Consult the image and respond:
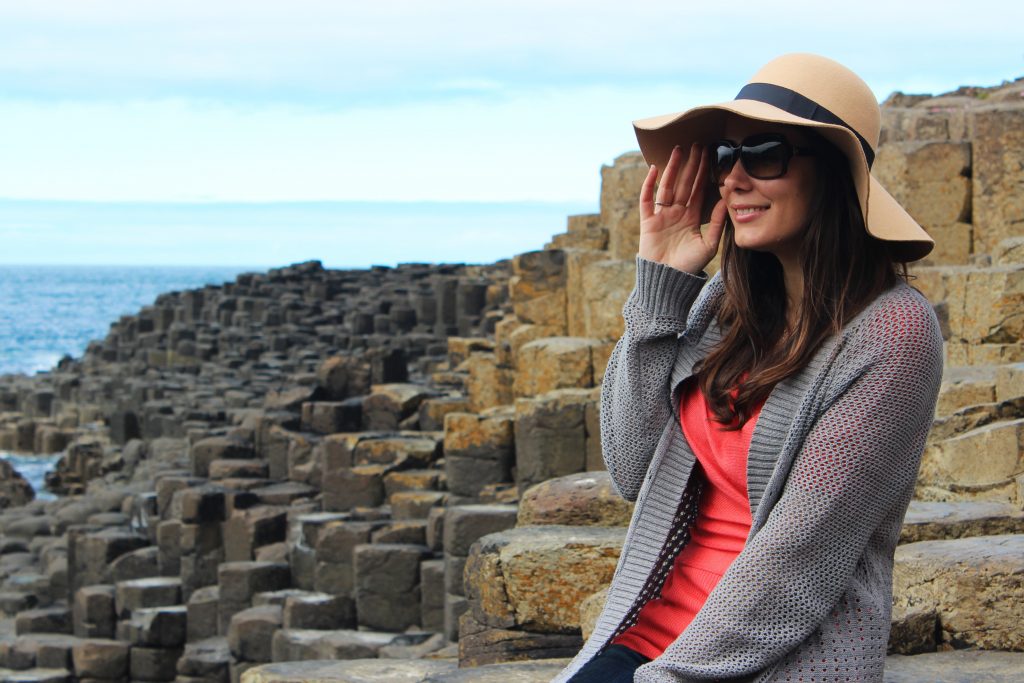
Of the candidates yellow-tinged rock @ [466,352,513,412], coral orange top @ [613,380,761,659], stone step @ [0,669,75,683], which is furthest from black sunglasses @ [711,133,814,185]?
stone step @ [0,669,75,683]

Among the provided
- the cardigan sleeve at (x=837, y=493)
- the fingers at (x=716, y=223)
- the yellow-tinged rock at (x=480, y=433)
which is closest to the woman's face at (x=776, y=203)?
the fingers at (x=716, y=223)

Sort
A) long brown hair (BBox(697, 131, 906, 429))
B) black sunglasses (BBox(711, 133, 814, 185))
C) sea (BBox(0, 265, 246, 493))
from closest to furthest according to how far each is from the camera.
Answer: long brown hair (BBox(697, 131, 906, 429)) < black sunglasses (BBox(711, 133, 814, 185)) < sea (BBox(0, 265, 246, 493))

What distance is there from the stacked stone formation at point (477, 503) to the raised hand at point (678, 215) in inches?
46.0

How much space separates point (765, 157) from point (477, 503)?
32.9ft

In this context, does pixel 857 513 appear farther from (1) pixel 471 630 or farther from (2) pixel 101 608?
(2) pixel 101 608

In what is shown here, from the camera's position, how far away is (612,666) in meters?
2.88

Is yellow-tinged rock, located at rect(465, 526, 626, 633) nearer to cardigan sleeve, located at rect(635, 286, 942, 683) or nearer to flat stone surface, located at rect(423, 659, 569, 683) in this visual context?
flat stone surface, located at rect(423, 659, 569, 683)

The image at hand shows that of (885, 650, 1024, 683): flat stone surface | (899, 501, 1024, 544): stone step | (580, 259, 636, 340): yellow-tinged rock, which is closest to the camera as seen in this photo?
(885, 650, 1024, 683): flat stone surface

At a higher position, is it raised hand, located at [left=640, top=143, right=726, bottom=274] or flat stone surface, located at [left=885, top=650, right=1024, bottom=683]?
raised hand, located at [left=640, top=143, right=726, bottom=274]

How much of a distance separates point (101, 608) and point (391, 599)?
4103mm

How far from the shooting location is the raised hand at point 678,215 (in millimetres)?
3160

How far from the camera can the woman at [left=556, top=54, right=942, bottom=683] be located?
104 inches

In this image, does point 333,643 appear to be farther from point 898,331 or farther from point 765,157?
point 898,331

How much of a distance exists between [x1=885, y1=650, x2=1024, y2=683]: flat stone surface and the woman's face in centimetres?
119
